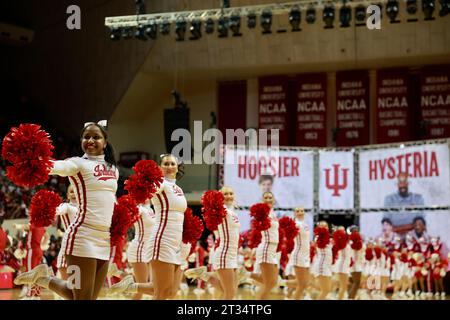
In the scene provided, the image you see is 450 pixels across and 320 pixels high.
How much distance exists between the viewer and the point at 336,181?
49.8 feet

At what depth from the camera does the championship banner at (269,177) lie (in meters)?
15.2

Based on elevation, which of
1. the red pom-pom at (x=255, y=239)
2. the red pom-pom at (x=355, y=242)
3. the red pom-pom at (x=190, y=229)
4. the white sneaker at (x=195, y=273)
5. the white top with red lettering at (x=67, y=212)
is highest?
the white top with red lettering at (x=67, y=212)

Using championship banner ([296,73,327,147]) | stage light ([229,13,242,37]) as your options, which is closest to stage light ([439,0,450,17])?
stage light ([229,13,242,37])

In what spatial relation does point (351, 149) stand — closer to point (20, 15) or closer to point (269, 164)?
point (269, 164)

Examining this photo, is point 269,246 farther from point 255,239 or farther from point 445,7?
point 445,7

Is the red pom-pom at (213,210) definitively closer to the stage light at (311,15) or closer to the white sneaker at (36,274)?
the white sneaker at (36,274)

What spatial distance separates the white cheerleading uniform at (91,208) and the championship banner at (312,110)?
13.6m

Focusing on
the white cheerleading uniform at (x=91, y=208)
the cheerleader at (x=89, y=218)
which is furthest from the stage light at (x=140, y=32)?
the white cheerleading uniform at (x=91, y=208)

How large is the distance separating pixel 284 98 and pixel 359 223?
460cm

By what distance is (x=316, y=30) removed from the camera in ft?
53.5

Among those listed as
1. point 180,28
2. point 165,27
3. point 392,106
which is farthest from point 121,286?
point 392,106

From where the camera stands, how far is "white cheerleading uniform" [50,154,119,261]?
13.9ft

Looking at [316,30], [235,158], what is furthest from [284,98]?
[235,158]

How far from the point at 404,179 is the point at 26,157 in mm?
11562
